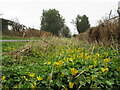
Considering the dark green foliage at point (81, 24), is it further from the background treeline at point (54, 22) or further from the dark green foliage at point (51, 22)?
the dark green foliage at point (51, 22)

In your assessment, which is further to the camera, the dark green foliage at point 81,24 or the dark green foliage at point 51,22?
the dark green foliage at point 81,24

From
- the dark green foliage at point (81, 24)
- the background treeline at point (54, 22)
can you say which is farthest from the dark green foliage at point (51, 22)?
the dark green foliage at point (81, 24)

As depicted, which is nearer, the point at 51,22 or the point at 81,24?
the point at 51,22

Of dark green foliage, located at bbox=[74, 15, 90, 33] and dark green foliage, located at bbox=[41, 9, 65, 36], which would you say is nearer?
dark green foliage, located at bbox=[41, 9, 65, 36]

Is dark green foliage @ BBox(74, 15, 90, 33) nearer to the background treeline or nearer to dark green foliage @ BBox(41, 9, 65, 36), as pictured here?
the background treeline

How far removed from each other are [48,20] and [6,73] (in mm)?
32811

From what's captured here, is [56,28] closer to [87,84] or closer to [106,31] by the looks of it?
[106,31]

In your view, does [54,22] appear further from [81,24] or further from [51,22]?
[81,24]

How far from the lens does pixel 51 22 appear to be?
3397 centimetres

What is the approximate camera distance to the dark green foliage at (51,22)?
109 ft

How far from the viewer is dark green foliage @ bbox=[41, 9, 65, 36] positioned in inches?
1307

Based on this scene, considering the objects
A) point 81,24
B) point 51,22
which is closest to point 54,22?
point 51,22

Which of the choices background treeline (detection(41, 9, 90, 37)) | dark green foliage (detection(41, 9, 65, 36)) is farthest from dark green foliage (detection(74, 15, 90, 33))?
dark green foliage (detection(41, 9, 65, 36))

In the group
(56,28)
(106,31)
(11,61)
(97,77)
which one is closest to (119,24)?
(106,31)
